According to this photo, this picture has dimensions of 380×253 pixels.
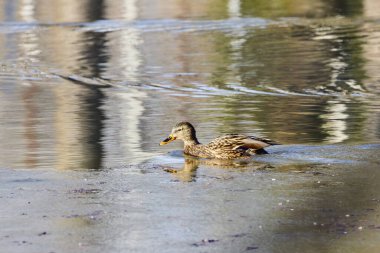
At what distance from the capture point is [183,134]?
42.9 feet

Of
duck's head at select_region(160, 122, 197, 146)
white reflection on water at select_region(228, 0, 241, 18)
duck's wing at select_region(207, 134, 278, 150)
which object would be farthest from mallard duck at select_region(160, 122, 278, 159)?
white reflection on water at select_region(228, 0, 241, 18)

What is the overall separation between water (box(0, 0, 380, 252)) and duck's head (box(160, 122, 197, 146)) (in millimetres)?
182

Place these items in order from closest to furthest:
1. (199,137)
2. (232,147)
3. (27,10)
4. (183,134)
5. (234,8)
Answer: (232,147) → (183,134) → (199,137) → (234,8) → (27,10)

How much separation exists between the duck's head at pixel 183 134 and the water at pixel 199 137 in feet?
0.60

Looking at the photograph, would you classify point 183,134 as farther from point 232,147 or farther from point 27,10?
point 27,10

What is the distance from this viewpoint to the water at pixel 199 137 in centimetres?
932

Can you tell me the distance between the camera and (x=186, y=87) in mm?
19906

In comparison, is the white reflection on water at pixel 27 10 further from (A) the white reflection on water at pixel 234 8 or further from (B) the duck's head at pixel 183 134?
(B) the duck's head at pixel 183 134

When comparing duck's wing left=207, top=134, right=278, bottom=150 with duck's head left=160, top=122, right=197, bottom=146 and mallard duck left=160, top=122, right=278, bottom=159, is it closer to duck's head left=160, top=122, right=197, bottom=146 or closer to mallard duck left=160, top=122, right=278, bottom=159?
mallard duck left=160, top=122, right=278, bottom=159

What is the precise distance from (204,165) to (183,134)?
2.62ft

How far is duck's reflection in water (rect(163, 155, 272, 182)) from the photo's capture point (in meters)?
11.7

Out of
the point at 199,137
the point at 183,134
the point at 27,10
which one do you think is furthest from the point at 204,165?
the point at 27,10

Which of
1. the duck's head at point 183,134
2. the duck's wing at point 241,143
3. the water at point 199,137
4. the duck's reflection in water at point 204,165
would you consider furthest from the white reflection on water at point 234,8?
the duck's reflection in water at point 204,165

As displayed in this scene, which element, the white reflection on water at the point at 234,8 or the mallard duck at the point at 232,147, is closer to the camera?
the mallard duck at the point at 232,147
